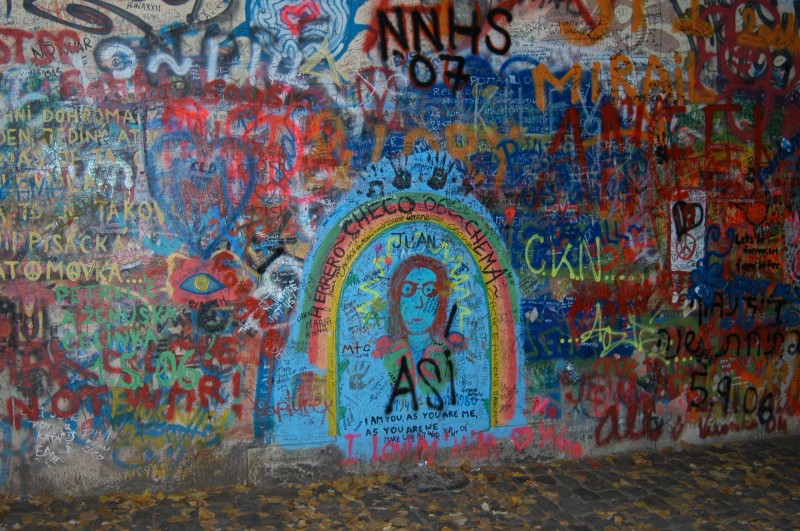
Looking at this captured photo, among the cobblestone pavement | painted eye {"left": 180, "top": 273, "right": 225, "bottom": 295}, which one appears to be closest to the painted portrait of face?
painted eye {"left": 180, "top": 273, "right": 225, "bottom": 295}

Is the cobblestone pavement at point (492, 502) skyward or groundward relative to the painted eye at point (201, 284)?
groundward

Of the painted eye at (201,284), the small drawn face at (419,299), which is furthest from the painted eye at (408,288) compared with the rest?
the painted eye at (201,284)

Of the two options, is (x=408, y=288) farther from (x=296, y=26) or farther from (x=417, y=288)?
(x=296, y=26)

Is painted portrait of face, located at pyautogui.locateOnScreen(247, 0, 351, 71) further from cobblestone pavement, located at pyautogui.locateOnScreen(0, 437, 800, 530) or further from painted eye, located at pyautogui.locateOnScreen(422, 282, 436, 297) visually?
cobblestone pavement, located at pyautogui.locateOnScreen(0, 437, 800, 530)

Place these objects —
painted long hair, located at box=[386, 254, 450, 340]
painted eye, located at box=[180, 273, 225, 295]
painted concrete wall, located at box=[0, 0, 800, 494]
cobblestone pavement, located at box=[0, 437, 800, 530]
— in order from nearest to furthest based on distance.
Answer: cobblestone pavement, located at box=[0, 437, 800, 530] < painted concrete wall, located at box=[0, 0, 800, 494] < painted eye, located at box=[180, 273, 225, 295] < painted long hair, located at box=[386, 254, 450, 340]

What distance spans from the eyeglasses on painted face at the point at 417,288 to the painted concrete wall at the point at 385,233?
3 centimetres

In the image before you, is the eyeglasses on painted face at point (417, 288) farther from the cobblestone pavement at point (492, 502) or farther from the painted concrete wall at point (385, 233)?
the cobblestone pavement at point (492, 502)

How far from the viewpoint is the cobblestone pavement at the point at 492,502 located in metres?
5.23

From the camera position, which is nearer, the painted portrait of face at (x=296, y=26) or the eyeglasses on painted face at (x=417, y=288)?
the painted portrait of face at (x=296, y=26)

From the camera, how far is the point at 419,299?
6.05 metres

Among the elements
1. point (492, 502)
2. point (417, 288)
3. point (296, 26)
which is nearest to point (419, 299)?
point (417, 288)

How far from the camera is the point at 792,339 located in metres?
6.95

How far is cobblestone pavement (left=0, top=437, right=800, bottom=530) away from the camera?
523cm

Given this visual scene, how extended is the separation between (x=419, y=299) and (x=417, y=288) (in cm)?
9
